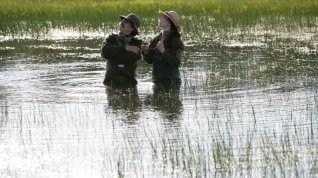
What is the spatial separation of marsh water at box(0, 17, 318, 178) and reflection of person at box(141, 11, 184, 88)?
0.26 meters

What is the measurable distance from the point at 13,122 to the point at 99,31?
12.2 meters

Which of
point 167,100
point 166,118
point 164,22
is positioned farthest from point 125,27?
point 166,118

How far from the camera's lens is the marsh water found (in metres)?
7.65

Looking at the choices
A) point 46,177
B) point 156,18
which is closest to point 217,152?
point 46,177

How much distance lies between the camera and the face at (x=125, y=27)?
38.7ft

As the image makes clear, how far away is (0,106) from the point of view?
35.2 ft

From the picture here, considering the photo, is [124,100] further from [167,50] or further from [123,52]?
Result: [167,50]

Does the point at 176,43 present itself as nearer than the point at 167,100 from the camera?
No

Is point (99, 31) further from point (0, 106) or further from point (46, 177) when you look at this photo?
point (46, 177)

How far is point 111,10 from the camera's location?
1006 inches

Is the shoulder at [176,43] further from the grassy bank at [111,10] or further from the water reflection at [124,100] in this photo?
the grassy bank at [111,10]

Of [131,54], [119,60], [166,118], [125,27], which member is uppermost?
[125,27]

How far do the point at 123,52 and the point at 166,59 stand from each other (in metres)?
0.64

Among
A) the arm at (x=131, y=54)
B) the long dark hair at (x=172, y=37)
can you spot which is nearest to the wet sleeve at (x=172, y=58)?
the long dark hair at (x=172, y=37)
